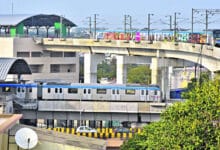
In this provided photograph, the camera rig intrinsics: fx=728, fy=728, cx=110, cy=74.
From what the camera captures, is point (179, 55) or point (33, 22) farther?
point (33, 22)

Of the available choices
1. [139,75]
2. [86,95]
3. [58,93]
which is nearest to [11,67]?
[58,93]

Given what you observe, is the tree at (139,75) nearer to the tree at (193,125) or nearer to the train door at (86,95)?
the train door at (86,95)

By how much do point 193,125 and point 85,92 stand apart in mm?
31720

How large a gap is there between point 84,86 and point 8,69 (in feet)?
19.1

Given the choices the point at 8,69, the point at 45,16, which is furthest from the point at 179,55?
the point at 45,16

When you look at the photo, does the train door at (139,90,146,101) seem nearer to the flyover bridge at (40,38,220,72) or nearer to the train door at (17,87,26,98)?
the flyover bridge at (40,38,220,72)

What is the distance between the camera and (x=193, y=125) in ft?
74.9

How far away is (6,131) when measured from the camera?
21.1 meters

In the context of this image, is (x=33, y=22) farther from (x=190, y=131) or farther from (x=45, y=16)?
(x=190, y=131)

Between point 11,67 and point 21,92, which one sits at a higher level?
point 11,67

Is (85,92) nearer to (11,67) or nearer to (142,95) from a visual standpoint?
(142,95)

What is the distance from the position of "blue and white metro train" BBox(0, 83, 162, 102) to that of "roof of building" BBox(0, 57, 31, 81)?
1.37 m

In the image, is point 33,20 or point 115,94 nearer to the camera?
point 115,94

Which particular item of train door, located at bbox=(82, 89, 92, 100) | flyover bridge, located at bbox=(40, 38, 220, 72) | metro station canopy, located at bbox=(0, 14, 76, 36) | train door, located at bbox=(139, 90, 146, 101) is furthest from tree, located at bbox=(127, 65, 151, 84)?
train door, located at bbox=(139, 90, 146, 101)
